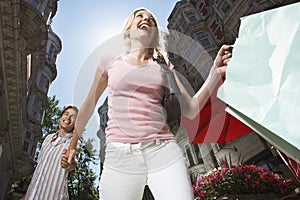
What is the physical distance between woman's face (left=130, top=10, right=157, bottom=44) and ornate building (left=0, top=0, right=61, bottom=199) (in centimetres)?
953

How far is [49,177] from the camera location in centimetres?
265

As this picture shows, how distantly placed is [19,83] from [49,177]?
11.5 m

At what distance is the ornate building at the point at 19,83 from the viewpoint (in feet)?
33.4

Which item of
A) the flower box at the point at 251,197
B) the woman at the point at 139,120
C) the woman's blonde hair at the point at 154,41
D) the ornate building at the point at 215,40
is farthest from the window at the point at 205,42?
the woman at the point at 139,120

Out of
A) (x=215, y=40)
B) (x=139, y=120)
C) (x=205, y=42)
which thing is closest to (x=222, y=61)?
(x=139, y=120)

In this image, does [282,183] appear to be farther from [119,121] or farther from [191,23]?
[191,23]

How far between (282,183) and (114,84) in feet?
15.2

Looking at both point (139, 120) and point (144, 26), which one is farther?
point (144, 26)

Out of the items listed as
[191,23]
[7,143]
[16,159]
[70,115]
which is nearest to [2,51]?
[7,143]

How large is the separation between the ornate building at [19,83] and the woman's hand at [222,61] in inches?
397

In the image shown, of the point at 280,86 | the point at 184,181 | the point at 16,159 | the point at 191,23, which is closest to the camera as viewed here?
the point at 280,86

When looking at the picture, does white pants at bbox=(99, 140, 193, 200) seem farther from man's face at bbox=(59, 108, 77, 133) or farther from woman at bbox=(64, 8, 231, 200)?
man's face at bbox=(59, 108, 77, 133)

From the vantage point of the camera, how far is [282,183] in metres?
4.83

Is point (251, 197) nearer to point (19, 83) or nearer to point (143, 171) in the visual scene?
point (143, 171)
